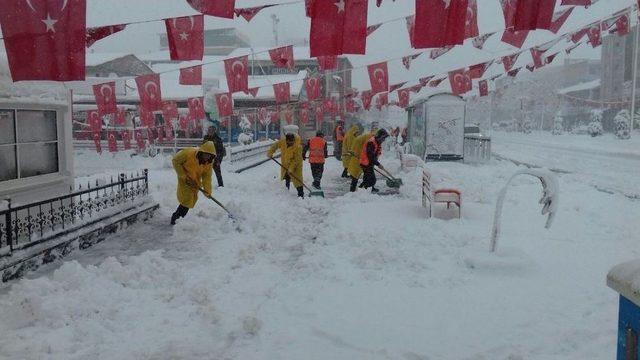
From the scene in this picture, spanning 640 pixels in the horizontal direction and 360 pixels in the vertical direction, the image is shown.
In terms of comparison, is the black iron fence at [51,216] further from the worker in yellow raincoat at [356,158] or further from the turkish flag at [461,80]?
the turkish flag at [461,80]

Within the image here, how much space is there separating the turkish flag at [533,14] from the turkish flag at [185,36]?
4788 mm

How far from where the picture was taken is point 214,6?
6.33 metres

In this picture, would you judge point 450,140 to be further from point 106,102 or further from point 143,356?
point 143,356

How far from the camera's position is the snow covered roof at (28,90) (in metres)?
6.93

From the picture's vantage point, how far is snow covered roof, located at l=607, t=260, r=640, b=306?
2.05m

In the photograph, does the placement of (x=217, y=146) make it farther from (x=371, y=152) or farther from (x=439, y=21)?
(x=439, y=21)

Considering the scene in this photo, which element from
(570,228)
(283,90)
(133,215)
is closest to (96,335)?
(133,215)

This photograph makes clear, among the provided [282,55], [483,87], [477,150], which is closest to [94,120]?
[282,55]

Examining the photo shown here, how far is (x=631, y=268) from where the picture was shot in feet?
7.07

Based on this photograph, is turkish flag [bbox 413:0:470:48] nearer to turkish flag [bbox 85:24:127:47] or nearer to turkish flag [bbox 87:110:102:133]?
turkish flag [bbox 85:24:127:47]

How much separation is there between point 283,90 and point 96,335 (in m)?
16.6

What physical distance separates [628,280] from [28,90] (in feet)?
25.4

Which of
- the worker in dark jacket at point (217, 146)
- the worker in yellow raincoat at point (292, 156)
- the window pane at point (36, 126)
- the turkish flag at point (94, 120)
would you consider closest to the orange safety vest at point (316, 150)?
the worker in yellow raincoat at point (292, 156)

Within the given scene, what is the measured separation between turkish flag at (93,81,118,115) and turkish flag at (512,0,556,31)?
37.2 feet
